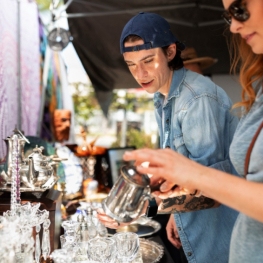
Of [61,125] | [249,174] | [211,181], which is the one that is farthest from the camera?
[61,125]

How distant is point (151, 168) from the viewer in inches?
34.4

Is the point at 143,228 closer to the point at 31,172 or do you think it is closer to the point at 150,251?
the point at 150,251

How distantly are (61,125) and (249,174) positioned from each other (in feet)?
8.71

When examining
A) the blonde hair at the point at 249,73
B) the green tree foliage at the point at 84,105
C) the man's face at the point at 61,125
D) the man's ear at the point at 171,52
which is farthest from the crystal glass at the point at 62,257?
the green tree foliage at the point at 84,105

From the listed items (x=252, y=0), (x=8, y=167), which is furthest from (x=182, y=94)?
(x=8, y=167)

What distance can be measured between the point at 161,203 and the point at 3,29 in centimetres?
145

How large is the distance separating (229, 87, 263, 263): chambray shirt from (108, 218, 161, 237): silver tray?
0.95 meters

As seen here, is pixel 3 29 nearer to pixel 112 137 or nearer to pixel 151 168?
pixel 151 168

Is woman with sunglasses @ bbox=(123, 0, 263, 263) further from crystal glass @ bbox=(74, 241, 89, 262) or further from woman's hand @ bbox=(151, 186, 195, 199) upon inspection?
crystal glass @ bbox=(74, 241, 89, 262)

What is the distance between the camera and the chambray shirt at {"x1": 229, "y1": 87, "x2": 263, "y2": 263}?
93 centimetres

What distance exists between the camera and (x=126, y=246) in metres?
1.35

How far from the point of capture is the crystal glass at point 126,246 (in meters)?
1.33

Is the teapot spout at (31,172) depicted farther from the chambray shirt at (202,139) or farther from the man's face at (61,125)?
the man's face at (61,125)

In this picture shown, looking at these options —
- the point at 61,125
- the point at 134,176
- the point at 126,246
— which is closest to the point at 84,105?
the point at 61,125
